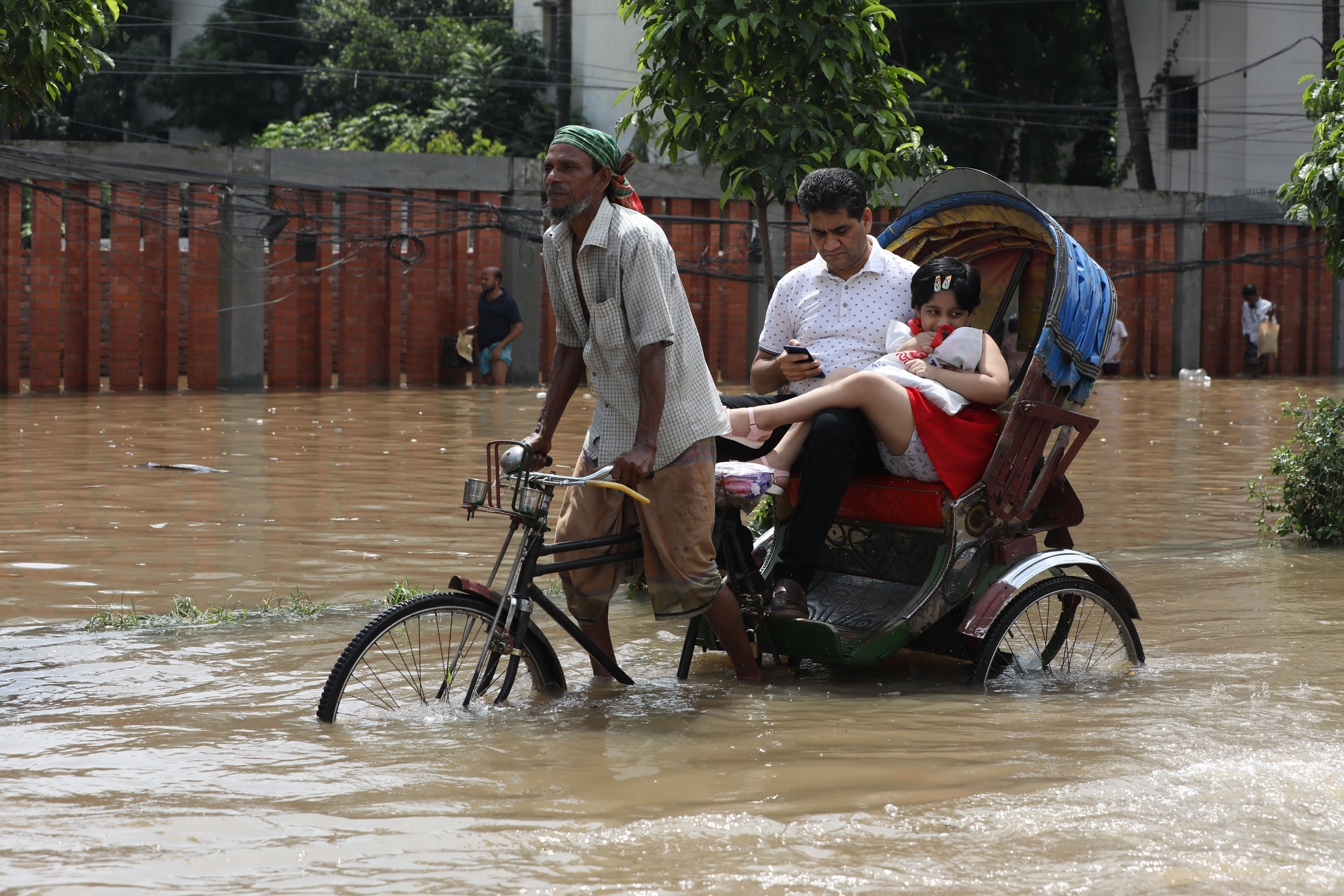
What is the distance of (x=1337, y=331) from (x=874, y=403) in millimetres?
25231

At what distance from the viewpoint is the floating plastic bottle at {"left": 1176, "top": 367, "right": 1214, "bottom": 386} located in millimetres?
23391

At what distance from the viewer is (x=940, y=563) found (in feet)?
16.3

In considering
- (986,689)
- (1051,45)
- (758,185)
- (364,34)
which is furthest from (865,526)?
(364,34)

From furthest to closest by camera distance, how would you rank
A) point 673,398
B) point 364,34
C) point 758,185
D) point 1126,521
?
1. point 364,34
2. point 1126,521
3. point 758,185
4. point 673,398

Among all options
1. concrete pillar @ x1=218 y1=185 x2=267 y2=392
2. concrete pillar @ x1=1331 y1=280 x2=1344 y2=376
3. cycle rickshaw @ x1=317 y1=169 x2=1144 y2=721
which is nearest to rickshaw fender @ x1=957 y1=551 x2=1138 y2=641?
cycle rickshaw @ x1=317 y1=169 x2=1144 y2=721

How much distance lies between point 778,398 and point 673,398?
918mm

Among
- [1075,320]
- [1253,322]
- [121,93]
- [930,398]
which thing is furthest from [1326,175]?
[121,93]

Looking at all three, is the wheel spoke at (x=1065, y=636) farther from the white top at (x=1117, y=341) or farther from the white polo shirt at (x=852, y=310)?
the white top at (x=1117, y=341)

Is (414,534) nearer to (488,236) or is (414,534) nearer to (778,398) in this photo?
(778,398)

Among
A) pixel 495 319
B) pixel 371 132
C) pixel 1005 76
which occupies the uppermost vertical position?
pixel 1005 76

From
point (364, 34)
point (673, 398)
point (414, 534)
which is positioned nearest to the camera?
point (673, 398)

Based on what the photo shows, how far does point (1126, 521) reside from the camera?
9.03 m

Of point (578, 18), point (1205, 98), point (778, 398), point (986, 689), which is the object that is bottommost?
point (986, 689)

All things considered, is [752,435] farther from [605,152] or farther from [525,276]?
[525,276]
